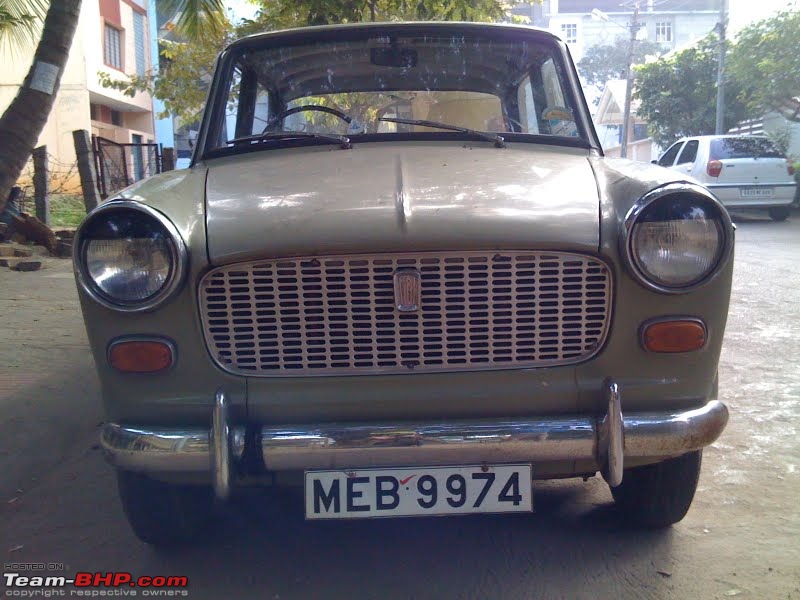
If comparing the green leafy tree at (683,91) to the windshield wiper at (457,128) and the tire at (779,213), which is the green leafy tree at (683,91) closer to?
the tire at (779,213)

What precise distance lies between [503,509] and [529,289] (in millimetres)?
609

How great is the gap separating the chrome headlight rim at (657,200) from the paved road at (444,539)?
90 cm

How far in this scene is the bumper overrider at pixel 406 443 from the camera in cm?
219

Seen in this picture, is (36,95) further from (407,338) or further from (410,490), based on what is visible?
(410,490)

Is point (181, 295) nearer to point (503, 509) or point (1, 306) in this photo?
point (503, 509)

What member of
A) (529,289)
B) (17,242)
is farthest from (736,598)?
(17,242)

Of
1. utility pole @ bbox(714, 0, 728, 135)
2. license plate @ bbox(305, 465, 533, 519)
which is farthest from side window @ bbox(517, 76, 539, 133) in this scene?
utility pole @ bbox(714, 0, 728, 135)

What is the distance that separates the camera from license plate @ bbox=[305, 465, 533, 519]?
7.44ft

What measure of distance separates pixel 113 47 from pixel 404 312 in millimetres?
22215

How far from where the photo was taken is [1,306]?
655 centimetres

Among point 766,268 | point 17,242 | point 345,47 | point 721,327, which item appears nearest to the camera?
point 721,327

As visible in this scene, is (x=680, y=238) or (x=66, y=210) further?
(x=66, y=210)

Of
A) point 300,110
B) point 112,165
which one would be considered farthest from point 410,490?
point 112,165

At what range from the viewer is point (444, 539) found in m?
2.83
